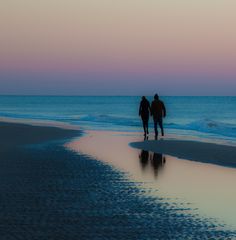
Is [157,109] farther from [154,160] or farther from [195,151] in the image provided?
[154,160]

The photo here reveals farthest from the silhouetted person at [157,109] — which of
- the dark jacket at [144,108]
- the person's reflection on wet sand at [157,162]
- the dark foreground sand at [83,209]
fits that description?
the dark foreground sand at [83,209]

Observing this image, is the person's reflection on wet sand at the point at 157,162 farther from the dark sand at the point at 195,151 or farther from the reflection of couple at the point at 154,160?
the dark sand at the point at 195,151

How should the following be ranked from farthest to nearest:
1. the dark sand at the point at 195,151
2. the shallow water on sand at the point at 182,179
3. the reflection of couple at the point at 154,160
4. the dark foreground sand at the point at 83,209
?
the dark sand at the point at 195,151, the reflection of couple at the point at 154,160, the shallow water on sand at the point at 182,179, the dark foreground sand at the point at 83,209

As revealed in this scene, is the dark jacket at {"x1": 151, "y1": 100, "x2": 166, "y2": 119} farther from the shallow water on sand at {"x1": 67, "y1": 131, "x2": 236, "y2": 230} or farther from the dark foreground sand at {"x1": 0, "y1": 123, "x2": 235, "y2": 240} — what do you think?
the dark foreground sand at {"x1": 0, "y1": 123, "x2": 235, "y2": 240}

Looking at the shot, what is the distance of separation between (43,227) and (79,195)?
259cm

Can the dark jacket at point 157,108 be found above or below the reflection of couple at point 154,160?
above

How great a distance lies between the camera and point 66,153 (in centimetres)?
1744

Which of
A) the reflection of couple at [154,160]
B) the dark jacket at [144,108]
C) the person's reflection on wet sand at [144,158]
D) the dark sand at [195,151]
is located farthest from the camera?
the dark jacket at [144,108]

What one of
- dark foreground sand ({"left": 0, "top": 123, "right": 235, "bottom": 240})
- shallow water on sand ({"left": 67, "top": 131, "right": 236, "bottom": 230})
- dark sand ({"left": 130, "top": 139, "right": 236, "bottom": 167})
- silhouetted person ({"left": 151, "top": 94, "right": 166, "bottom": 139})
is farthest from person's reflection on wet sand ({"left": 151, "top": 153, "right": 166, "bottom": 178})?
silhouetted person ({"left": 151, "top": 94, "right": 166, "bottom": 139})

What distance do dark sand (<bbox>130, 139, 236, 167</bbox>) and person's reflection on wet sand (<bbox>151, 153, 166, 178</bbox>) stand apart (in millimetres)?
556

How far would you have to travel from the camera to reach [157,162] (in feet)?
49.9

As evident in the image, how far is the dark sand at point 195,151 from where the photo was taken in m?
15.6

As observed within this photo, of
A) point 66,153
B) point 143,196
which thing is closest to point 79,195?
point 143,196

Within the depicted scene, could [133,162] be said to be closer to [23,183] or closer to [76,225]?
[23,183]
